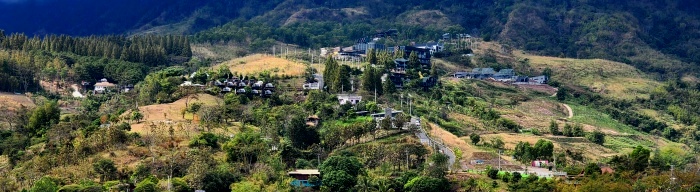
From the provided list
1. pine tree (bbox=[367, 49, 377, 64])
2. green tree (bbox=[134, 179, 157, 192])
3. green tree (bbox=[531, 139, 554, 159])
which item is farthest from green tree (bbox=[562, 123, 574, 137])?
green tree (bbox=[134, 179, 157, 192])

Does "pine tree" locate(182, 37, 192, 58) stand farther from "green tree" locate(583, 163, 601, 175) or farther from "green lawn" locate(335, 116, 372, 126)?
"green tree" locate(583, 163, 601, 175)

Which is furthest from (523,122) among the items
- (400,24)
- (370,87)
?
(400,24)

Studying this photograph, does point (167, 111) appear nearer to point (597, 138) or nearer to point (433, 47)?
point (597, 138)

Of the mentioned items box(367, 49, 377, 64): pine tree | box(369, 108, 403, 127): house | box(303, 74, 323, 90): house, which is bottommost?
box(369, 108, 403, 127): house

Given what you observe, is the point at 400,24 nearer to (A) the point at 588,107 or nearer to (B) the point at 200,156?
(A) the point at 588,107

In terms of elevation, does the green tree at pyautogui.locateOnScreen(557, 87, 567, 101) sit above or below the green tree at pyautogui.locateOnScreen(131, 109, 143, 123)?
below

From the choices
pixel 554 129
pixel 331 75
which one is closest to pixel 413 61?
pixel 331 75
